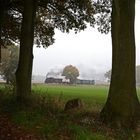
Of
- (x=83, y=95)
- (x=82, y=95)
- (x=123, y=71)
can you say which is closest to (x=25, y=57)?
(x=123, y=71)

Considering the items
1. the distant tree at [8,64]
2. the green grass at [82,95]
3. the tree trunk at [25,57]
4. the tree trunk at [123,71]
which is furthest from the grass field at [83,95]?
the distant tree at [8,64]

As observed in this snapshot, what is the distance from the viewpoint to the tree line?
48.9ft

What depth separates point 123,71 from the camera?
597 inches

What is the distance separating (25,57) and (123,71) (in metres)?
7.29

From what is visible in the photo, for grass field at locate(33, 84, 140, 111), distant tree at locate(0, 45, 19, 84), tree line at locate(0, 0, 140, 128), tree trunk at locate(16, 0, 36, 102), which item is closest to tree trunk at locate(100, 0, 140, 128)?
tree line at locate(0, 0, 140, 128)

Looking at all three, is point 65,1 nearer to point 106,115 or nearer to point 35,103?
point 35,103

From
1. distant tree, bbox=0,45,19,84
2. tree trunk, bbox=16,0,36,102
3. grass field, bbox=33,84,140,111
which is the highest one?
distant tree, bbox=0,45,19,84

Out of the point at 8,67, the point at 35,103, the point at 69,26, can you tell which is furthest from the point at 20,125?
the point at 8,67

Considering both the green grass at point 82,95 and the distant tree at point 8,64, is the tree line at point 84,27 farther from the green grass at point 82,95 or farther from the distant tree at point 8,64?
the distant tree at point 8,64

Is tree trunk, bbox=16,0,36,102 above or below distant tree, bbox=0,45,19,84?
below

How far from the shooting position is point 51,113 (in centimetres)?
1641

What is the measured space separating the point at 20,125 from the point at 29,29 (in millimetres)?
8369

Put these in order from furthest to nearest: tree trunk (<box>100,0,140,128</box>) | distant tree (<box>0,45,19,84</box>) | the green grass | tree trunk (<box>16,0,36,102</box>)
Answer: distant tree (<box>0,45,19,84</box>)
the green grass
tree trunk (<box>16,0,36,102</box>)
tree trunk (<box>100,0,140,128</box>)

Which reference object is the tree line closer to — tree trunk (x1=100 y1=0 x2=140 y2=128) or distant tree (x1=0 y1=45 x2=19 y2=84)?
tree trunk (x1=100 y1=0 x2=140 y2=128)
